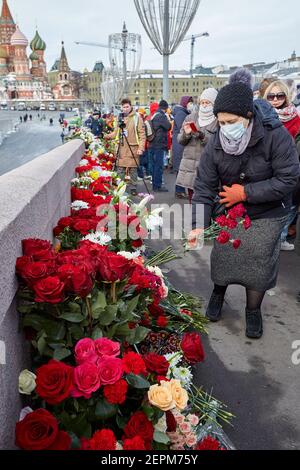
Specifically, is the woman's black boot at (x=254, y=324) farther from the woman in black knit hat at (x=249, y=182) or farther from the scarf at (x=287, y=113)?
the scarf at (x=287, y=113)

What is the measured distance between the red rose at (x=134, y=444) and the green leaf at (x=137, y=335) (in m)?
A: 0.39

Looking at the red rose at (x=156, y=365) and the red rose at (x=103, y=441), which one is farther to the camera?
the red rose at (x=156, y=365)

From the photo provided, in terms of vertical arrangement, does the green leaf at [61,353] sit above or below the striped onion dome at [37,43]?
below

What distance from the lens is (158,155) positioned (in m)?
8.89

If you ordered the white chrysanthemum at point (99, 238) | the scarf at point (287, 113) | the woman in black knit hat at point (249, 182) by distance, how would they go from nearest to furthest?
the white chrysanthemum at point (99, 238)
the woman in black knit hat at point (249, 182)
the scarf at point (287, 113)

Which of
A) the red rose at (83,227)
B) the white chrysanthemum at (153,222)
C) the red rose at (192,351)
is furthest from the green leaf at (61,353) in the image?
the white chrysanthemum at (153,222)

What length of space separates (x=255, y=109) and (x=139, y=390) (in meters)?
1.97

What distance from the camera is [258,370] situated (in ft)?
8.92

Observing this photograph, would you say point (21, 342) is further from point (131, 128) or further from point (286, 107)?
point (131, 128)

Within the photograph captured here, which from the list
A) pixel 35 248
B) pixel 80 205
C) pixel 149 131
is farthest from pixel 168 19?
pixel 35 248

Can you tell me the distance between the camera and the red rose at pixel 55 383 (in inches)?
51.9

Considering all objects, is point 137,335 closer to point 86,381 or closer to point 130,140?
point 86,381

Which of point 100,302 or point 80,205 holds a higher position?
point 100,302

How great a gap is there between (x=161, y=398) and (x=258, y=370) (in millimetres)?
1430
